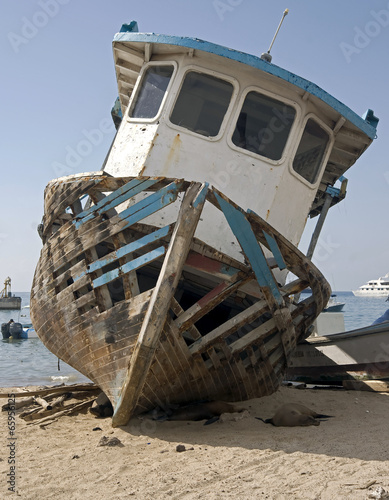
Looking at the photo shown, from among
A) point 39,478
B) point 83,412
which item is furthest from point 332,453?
point 83,412

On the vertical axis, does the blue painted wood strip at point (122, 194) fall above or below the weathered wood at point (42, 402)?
above

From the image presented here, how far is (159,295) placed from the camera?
4.55 meters

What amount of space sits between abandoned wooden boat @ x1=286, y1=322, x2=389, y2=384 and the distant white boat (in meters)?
106

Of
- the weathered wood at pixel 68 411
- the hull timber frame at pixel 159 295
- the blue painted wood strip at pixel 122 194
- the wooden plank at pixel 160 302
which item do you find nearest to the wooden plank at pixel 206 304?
the hull timber frame at pixel 159 295

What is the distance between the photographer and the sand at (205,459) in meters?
3.42

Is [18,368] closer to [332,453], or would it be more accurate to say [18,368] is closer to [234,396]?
[234,396]

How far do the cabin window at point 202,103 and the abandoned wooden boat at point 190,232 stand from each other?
14 mm

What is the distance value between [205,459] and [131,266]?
1.82m

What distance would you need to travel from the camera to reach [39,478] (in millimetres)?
3824

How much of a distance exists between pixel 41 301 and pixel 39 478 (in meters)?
2.62

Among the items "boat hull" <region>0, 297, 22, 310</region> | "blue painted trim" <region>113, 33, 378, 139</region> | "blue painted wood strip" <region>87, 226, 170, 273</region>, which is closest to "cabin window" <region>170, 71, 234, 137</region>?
"blue painted trim" <region>113, 33, 378, 139</region>

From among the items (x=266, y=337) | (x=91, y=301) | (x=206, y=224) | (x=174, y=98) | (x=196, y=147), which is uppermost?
(x=174, y=98)

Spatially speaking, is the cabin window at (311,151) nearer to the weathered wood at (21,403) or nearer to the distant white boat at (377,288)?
the weathered wood at (21,403)

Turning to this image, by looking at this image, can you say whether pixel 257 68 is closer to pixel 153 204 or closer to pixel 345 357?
pixel 153 204
